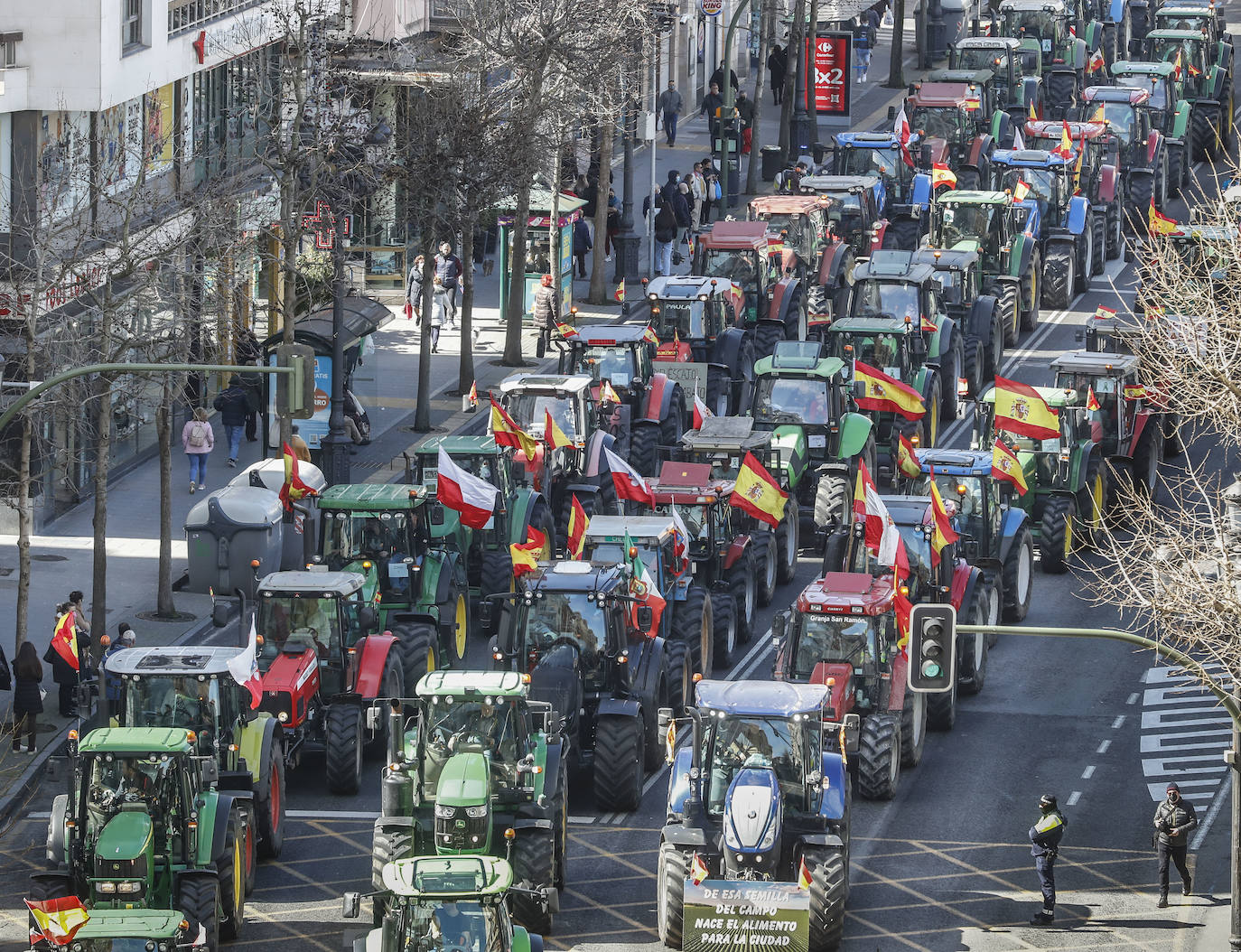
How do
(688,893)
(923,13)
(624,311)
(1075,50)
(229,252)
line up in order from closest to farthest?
(688,893) → (229,252) → (624,311) → (1075,50) → (923,13)

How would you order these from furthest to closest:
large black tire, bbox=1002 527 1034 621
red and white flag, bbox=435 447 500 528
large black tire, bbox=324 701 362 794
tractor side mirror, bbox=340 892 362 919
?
large black tire, bbox=1002 527 1034 621 < red and white flag, bbox=435 447 500 528 < large black tire, bbox=324 701 362 794 < tractor side mirror, bbox=340 892 362 919

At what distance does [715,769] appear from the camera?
26688mm

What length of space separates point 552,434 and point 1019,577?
714 centimetres

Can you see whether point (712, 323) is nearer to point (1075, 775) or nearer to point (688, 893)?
point (1075, 775)

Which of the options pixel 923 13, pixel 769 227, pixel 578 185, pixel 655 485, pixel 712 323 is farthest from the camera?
pixel 923 13

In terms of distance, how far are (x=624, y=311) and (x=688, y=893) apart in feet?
99.9

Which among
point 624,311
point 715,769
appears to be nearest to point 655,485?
point 715,769

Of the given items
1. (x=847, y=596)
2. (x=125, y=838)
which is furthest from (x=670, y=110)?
(x=125, y=838)

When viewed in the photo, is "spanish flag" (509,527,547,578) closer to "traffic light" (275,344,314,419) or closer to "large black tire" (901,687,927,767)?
"large black tire" (901,687,927,767)

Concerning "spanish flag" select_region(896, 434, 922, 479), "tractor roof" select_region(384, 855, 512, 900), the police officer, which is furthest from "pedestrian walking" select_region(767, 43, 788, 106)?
"tractor roof" select_region(384, 855, 512, 900)

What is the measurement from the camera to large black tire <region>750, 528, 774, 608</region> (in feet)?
126

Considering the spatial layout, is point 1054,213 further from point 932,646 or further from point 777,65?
point 932,646

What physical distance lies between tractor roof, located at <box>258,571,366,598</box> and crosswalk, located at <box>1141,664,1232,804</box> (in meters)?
9.94

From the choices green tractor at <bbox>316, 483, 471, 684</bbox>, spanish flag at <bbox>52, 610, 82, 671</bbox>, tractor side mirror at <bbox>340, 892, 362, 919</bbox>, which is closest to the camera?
tractor side mirror at <bbox>340, 892, 362, 919</bbox>
